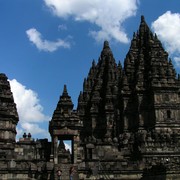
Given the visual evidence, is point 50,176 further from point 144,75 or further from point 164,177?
point 144,75

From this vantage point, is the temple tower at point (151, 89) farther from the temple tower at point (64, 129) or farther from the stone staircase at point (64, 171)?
the stone staircase at point (64, 171)

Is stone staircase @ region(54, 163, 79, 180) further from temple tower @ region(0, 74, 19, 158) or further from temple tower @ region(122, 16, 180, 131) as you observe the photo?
temple tower @ region(122, 16, 180, 131)

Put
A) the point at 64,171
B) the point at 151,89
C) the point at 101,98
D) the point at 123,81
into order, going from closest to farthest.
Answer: the point at 64,171 → the point at 151,89 → the point at 123,81 → the point at 101,98

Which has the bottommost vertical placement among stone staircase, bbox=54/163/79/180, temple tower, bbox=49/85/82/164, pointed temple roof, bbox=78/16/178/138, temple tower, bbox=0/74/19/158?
stone staircase, bbox=54/163/79/180

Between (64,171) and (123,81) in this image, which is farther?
(123,81)

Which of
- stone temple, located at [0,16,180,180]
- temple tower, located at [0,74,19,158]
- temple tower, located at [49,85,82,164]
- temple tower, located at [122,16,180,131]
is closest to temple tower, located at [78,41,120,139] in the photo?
stone temple, located at [0,16,180,180]

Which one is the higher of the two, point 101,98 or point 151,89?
point 101,98

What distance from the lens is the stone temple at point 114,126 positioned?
97.8ft

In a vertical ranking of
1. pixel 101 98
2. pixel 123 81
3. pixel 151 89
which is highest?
pixel 123 81

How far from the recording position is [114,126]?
5603 cm

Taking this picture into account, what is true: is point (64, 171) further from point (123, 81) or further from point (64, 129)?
point (123, 81)

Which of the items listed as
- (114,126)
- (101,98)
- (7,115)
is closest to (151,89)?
(114,126)

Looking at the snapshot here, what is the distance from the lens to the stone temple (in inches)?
1173

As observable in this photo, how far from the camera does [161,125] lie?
4594cm
